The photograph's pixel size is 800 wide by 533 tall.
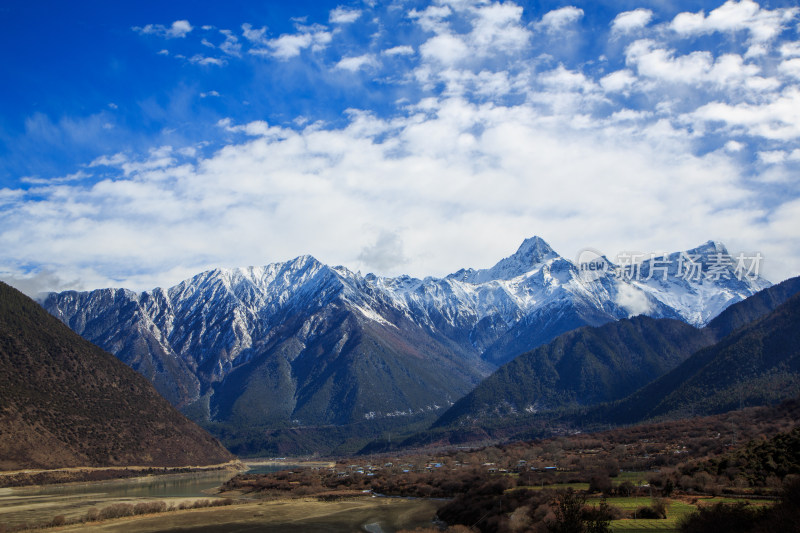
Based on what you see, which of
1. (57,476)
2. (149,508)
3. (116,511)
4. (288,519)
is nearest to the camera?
(288,519)

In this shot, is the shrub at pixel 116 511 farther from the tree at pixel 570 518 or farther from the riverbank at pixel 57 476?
the tree at pixel 570 518

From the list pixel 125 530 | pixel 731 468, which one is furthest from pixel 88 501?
pixel 731 468

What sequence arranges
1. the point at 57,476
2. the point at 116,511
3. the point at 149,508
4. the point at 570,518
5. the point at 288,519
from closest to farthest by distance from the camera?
the point at 570,518, the point at 288,519, the point at 116,511, the point at 149,508, the point at 57,476

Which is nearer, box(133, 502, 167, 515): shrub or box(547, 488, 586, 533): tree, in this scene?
box(547, 488, 586, 533): tree

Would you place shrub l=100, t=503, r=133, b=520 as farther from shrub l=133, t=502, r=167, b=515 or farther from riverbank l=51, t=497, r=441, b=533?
riverbank l=51, t=497, r=441, b=533

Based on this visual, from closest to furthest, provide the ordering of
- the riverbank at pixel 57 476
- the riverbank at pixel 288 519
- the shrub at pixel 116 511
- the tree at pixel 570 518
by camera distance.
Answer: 1. the tree at pixel 570 518
2. the riverbank at pixel 288 519
3. the shrub at pixel 116 511
4. the riverbank at pixel 57 476

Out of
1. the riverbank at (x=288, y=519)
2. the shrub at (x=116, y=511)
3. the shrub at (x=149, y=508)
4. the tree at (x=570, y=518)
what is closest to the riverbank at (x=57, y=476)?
the shrub at (x=149, y=508)

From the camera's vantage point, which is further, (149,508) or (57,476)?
(57,476)

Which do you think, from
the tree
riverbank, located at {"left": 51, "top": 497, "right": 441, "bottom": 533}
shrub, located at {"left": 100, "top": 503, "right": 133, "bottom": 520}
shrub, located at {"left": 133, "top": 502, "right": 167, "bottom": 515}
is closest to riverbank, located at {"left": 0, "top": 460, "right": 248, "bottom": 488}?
shrub, located at {"left": 133, "top": 502, "right": 167, "bottom": 515}

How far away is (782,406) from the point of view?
606 ft

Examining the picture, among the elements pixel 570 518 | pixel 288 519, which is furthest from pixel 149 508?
pixel 570 518

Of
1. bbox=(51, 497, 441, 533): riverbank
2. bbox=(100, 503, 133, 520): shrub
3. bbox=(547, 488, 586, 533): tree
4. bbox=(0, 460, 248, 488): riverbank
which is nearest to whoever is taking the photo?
bbox=(547, 488, 586, 533): tree

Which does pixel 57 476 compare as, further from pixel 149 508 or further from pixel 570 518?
pixel 570 518

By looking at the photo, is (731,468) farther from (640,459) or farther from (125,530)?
Result: (125,530)
